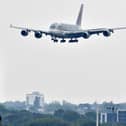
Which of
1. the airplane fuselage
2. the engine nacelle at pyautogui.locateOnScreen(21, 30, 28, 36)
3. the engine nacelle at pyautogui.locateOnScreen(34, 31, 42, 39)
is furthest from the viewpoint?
the airplane fuselage

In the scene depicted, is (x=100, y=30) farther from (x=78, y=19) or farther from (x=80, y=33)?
(x=78, y=19)

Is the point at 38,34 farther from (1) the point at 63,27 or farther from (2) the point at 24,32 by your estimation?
(1) the point at 63,27

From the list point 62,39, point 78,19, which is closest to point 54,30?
point 62,39

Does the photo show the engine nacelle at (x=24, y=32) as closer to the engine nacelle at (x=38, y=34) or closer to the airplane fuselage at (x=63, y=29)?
the engine nacelle at (x=38, y=34)

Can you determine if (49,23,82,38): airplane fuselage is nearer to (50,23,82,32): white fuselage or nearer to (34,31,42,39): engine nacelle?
(50,23,82,32): white fuselage

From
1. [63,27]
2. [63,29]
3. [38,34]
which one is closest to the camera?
[38,34]

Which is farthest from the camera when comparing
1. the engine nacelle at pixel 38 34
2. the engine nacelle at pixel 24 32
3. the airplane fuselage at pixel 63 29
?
the airplane fuselage at pixel 63 29

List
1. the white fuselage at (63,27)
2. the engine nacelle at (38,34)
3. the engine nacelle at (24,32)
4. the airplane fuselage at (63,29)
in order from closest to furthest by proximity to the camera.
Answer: the engine nacelle at (38,34) < the engine nacelle at (24,32) < the airplane fuselage at (63,29) < the white fuselage at (63,27)

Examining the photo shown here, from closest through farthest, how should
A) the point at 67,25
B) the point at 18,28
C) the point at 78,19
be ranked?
the point at 18,28
the point at 67,25
the point at 78,19

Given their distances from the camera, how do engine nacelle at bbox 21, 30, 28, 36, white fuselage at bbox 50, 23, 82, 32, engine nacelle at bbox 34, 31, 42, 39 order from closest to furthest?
engine nacelle at bbox 34, 31, 42, 39 < engine nacelle at bbox 21, 30, 28, 36 < white fuselage at bbox 50, 23, 82, 32

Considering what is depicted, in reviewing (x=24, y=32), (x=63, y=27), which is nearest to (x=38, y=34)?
(x=24, y=32)

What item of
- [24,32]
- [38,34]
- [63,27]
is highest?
[63,27]
